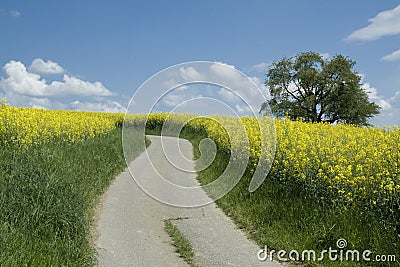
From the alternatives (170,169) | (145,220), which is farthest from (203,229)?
(170,169)

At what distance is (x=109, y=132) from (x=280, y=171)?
14.3 metres

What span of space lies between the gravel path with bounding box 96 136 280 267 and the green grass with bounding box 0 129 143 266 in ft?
1.33

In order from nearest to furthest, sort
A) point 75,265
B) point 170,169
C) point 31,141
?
point 75,265, point 31,141, point 170,169

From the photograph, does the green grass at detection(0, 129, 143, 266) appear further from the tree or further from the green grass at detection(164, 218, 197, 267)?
the tree

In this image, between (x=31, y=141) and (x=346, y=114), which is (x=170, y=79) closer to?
(x=31, y=141)

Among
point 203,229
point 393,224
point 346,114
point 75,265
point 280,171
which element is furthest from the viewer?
point 346,114

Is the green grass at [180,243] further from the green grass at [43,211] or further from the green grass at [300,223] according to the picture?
the green grass at [43,211]

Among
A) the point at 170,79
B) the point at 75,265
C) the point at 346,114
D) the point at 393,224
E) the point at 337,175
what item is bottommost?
the point at 75,265

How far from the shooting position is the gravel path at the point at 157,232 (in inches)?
265

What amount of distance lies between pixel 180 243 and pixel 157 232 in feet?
2.99

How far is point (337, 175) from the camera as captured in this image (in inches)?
311

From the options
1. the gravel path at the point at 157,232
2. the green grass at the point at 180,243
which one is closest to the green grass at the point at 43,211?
the gravel path at the point at 157,232

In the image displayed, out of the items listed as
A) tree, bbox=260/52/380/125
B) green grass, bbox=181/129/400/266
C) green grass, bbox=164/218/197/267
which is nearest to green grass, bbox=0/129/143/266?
green grass, bbox=164/218/197/267

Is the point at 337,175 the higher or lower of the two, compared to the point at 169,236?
higher
